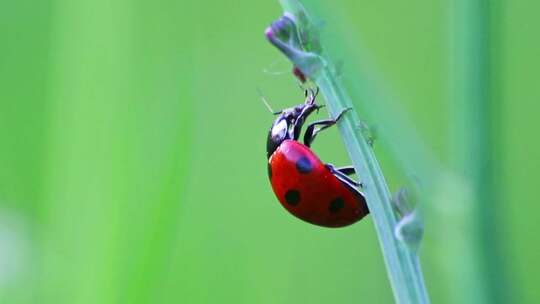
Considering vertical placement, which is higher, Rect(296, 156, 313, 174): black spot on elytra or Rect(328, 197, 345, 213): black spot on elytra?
Rect(296, 156, 313, 174): black spot on elytra

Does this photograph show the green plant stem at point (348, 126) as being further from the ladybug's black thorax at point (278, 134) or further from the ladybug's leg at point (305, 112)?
the ladybug's black thorax at point (278, 134)

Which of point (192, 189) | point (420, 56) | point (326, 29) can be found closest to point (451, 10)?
point (326, 29)

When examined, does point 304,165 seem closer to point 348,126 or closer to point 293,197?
point 293,197

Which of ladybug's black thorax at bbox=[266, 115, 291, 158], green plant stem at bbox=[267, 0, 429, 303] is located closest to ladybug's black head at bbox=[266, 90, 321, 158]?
ladybug's black thorax at bbox=[266, 115, 291, 158]

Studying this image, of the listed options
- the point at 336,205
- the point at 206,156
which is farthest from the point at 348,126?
the point at 206,156

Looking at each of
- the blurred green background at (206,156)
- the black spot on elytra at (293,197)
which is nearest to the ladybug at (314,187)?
the black spot on elytra at (293,197)

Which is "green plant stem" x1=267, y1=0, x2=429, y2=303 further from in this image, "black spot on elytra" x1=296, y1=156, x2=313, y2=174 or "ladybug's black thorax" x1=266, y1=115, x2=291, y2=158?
"ladybug's black thorax" x1=266, y1=115, x2=291, y2=158
